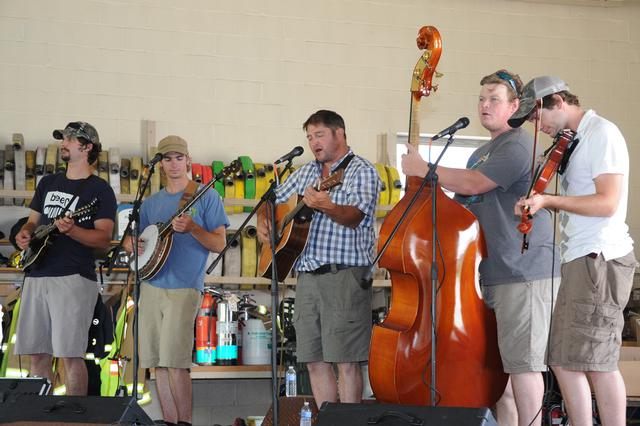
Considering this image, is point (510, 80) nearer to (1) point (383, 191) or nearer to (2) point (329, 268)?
(2) point (329, 268)

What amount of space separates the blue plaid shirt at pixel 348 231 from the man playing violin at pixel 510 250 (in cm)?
49

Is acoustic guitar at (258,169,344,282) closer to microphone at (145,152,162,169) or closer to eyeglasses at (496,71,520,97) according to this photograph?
microphone at (145,152,162,169)

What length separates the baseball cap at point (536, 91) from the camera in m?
3.55

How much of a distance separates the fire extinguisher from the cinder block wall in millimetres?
1325

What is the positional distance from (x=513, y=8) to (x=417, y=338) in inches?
185

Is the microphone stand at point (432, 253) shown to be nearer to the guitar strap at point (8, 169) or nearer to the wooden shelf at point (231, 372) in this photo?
the wooden shelf at point (231, 372)

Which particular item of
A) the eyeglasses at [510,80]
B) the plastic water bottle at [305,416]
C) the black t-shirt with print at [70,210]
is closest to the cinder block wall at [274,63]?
the black t-shirt with print at [70,210]

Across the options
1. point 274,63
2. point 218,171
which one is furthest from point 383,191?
point 274,63

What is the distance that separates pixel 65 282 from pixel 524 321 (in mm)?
2509

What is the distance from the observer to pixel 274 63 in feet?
23.8

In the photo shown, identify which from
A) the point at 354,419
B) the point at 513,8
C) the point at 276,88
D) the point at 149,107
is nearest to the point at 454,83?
the point at 513,8

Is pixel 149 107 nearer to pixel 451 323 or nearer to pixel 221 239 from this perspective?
pixel 221 239

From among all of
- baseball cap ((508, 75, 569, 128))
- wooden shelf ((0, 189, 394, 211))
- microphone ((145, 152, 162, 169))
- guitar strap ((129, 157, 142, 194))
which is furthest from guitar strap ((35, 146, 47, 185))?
baseball cap ((508, 75, 569, 128))

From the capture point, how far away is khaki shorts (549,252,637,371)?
10.8ft
